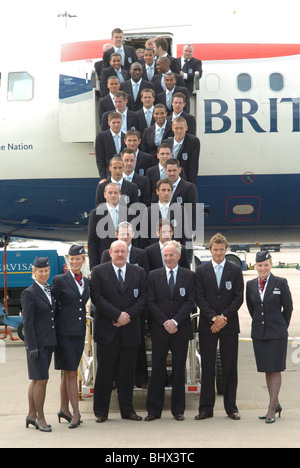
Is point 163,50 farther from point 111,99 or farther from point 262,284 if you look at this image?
point 262,284

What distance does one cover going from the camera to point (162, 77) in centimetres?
1313

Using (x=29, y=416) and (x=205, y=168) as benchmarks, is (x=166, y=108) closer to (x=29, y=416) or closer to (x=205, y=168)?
(x=205, y=168)

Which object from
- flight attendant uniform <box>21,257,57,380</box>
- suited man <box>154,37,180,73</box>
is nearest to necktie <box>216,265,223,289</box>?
flight attendant uniform <box>21,257,57,380</box>

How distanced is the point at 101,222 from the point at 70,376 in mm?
2158

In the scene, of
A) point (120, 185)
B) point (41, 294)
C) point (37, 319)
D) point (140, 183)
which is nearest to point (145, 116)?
point (140, 183)

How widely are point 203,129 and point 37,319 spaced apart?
20.5 ft

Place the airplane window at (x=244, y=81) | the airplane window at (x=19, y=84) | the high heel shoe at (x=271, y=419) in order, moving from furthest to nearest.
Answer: the airplane window at (x=19, y=84) < the airplane window at (x=244, y=81) < the high heel shoe at (x=271, y=419)

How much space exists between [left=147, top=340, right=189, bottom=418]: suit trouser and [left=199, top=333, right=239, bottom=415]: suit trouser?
0.27 metres

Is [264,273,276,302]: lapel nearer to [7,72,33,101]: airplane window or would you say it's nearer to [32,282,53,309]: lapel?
[32,282,53,309]: lapel

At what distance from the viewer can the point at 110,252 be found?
31.4ft

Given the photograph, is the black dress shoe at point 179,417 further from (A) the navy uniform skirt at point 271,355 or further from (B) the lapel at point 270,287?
(B) the lapel at point 270,287

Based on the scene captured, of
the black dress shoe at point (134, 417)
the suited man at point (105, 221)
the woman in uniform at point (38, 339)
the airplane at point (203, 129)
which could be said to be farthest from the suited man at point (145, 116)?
the black dress shoe at point (134, 417)

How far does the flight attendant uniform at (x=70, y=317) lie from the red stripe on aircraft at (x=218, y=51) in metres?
6.11

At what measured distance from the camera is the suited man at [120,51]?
528 inches
